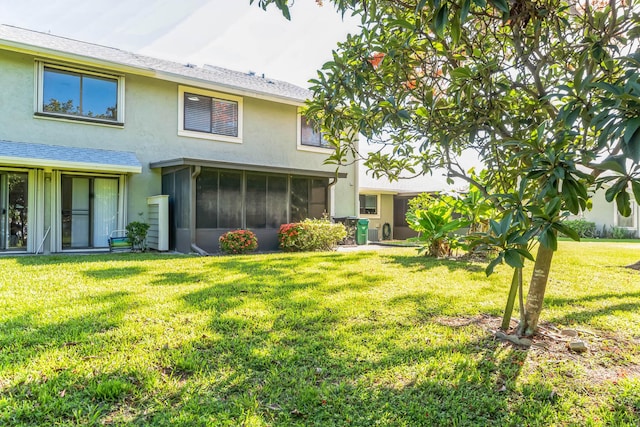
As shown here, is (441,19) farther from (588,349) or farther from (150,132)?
(150,132)

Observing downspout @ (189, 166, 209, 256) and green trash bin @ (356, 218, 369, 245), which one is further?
green trash bin @ (356, 218, 369, 245)

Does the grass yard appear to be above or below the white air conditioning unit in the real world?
below

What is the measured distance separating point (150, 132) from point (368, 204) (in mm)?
12858

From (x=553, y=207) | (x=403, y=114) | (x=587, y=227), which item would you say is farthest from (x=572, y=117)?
(x=587, y=227)

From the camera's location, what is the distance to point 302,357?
348 centimetres

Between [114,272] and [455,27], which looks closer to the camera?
[455,27]

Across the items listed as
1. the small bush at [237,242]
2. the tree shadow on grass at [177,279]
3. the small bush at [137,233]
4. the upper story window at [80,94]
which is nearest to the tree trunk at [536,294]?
the tree shadow on grass at [177,279]

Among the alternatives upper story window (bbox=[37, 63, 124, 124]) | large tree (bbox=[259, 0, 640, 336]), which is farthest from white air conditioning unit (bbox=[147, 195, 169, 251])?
large tree (bbox=[259, 0, 640, 336])

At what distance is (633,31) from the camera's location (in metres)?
3.08

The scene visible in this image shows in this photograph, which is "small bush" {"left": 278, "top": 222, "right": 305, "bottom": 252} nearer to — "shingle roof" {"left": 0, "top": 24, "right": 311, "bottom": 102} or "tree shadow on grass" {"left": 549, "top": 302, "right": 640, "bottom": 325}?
"shingle roof" {"left": 0, "top": 24, "right": 311, "bottom": 102}

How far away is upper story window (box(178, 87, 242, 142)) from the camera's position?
13609 mm

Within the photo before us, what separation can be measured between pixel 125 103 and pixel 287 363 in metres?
12.0

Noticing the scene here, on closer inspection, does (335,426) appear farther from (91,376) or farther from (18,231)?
(18,231)

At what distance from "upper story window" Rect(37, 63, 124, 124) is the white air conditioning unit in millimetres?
2864
